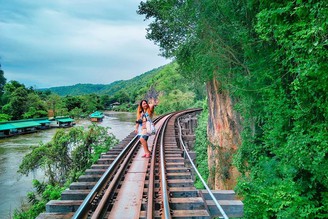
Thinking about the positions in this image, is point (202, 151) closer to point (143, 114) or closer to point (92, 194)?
point (143, 114)

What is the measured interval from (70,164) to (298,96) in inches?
509

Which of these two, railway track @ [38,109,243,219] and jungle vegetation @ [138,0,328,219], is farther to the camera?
jungle vegetation @ [138,0,328,219]

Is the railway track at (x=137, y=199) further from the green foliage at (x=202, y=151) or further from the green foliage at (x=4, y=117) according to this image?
the green foliage at (x=4, y=117)

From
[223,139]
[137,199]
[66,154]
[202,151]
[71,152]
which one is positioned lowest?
[202,151]

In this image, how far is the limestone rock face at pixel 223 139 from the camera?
1101 centimetres

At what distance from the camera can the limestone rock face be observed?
11008mm

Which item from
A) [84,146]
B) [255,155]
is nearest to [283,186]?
[255,155]

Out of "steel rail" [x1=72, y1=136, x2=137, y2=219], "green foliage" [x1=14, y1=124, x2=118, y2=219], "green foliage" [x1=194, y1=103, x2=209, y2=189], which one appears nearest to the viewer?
"steel rail" [x1=72, y1=136, x2=137, y2=219]

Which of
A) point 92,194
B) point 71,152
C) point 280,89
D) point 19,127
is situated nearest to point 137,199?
point 92,194

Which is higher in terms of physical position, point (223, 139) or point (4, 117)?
point (4, 117)

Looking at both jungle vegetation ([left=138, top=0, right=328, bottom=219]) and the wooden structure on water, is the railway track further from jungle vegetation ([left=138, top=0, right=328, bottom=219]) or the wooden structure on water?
the wooden structure on water

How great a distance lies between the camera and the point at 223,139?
12211mm

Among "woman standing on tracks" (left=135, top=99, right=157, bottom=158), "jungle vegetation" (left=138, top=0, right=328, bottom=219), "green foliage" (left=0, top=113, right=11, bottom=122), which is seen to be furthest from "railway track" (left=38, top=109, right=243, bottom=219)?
"green foliage" (left=0, top=113, right=11, bottom=122)

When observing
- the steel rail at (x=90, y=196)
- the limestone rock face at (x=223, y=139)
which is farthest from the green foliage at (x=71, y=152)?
the steel rail at (x=90, y=196)
